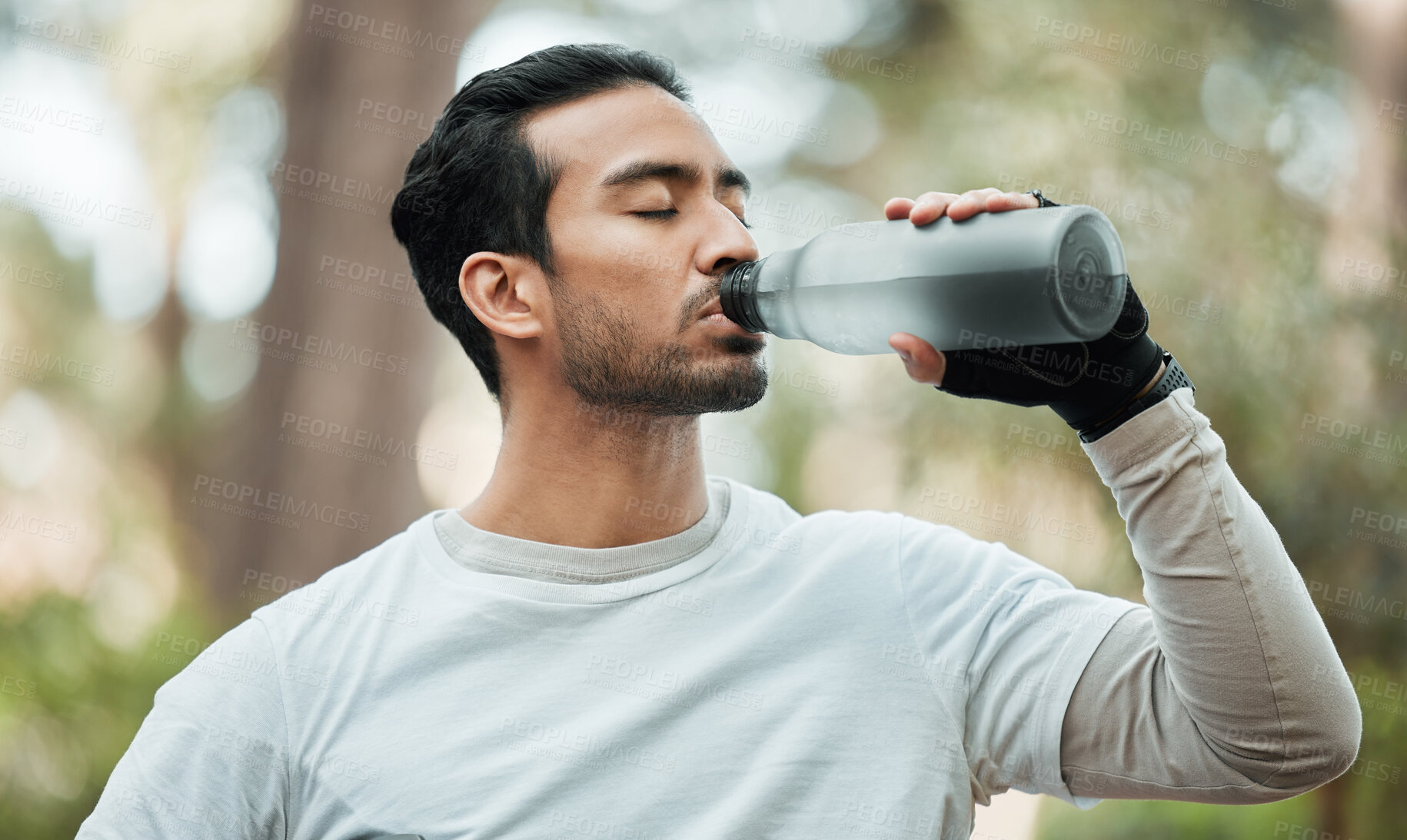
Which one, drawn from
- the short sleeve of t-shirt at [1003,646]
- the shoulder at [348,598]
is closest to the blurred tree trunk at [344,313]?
the shoulder at [348,598]

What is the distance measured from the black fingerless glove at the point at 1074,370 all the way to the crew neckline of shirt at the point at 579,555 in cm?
45

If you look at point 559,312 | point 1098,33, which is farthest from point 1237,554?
point 1098,33

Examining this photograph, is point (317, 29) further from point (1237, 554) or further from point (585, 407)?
point (1237, 554)

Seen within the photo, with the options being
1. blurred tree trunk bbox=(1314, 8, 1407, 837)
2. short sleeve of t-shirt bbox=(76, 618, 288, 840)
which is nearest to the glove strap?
short sleeve of t-shirt bbox=(76, 618, 288, 840)

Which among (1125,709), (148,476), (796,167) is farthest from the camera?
(796,167)

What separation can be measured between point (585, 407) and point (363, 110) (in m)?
2.33

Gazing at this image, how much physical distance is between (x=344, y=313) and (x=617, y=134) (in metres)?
2.15

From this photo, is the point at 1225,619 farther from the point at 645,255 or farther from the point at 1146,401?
the point at 645,255

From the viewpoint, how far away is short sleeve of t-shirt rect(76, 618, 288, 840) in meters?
1.14

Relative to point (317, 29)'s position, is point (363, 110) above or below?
below

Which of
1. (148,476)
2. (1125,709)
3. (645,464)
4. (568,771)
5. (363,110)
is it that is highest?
(363,110)

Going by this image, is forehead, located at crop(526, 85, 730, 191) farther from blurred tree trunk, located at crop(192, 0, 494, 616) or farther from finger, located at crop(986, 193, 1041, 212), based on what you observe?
blurred tree trunk, located at crop(192, 0, 494, 616)

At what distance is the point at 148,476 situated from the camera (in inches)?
178

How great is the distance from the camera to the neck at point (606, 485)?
4.42 feet
